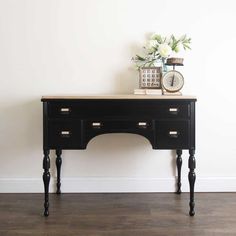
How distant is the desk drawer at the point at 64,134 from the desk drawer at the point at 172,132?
0.52 meters

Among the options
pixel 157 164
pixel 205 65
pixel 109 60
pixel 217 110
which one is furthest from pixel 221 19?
pixel 157 164

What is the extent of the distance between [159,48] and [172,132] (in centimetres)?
67

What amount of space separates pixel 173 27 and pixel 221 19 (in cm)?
39

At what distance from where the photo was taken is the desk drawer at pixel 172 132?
2344mm

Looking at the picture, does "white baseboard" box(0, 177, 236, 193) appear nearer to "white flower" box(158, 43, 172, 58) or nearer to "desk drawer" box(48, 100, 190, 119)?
"desk drawer" box(48, 100, 190, 119)

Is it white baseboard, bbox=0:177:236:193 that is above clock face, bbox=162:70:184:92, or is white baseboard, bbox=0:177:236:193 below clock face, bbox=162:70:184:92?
below

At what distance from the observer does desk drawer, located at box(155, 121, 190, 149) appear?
234 centimetres

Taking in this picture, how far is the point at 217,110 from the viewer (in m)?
2.87

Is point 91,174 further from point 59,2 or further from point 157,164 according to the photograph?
point 59,2

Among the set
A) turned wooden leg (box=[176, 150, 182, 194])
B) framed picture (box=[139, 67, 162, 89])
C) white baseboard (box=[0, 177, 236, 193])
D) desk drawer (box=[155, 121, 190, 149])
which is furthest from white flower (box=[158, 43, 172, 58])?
white baseboard (box=[0, 177, 236, 193])

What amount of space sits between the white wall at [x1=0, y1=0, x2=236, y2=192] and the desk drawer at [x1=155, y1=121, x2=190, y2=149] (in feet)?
1.75

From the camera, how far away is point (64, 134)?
7.70 feet

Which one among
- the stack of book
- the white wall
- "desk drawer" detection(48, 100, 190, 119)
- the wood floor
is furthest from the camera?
the white wall

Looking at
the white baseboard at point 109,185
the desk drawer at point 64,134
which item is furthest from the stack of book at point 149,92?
the white baseboard at point 109,185
